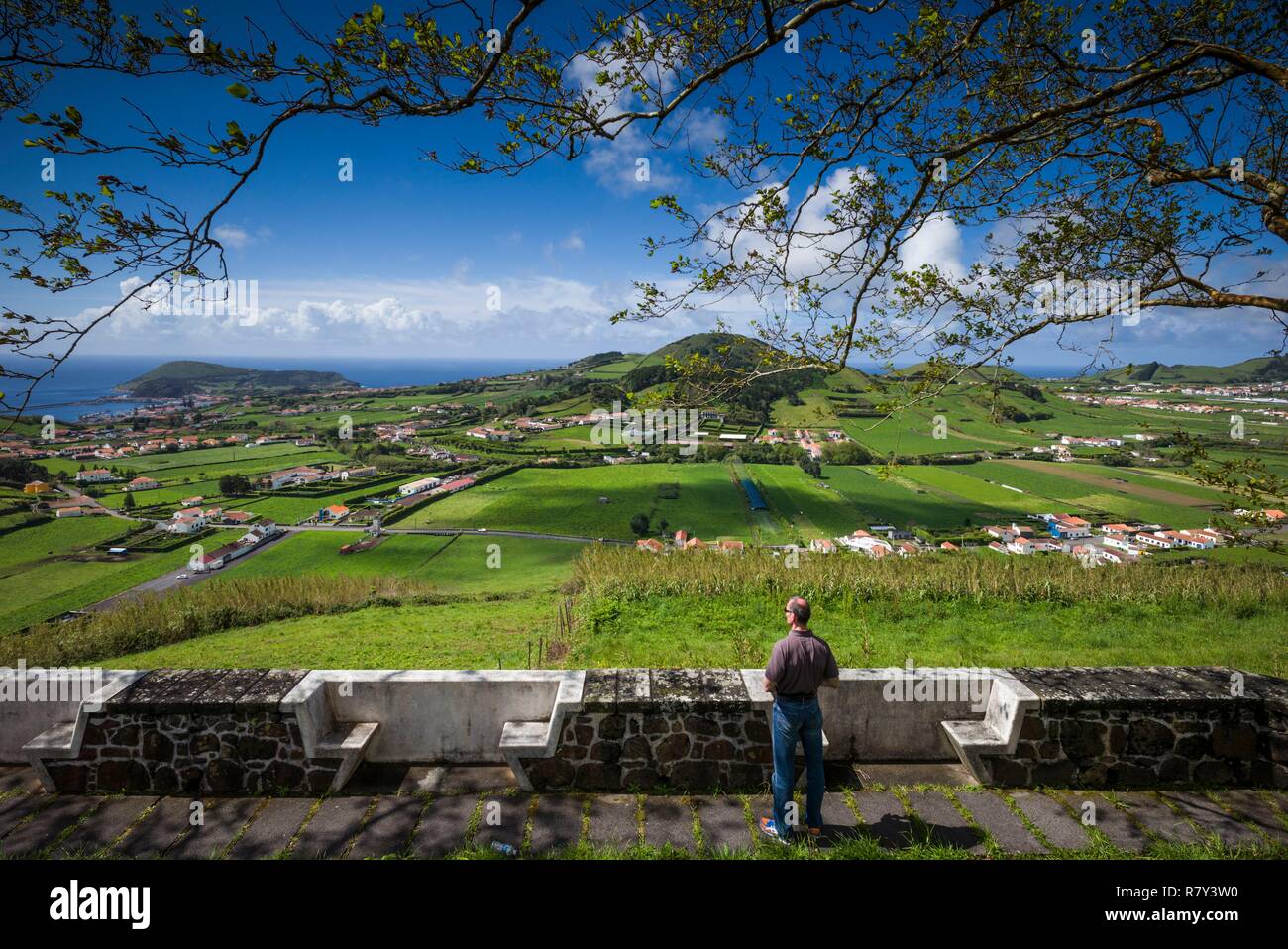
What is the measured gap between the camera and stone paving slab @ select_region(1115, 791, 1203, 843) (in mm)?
3268

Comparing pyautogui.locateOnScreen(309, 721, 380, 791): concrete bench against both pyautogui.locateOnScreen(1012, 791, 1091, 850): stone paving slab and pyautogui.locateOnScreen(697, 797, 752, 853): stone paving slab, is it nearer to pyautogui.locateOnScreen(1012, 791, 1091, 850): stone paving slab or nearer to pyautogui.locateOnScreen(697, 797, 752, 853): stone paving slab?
pyautogui.locateOnScreen(697, 797, 752, 853): stone paving slab

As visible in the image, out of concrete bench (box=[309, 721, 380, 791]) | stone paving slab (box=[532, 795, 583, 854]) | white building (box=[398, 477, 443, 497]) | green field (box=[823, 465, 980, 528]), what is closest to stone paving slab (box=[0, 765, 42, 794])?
concrete bench (box=[309, 721, 380, 791])

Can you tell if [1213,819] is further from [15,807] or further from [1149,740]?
[15,807]

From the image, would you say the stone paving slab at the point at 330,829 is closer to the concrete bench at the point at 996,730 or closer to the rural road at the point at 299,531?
the concrete bench at the point at 996,730

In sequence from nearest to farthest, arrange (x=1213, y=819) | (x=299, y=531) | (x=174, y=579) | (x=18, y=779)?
(x=1213, y=819), (x=18, y=779), (x=174, y=579), (x=299, y=531)

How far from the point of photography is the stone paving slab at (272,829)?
3.12 meters

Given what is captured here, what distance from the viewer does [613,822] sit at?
11.0ft

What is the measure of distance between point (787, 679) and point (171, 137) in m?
4.50

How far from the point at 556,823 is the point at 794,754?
1.54 meters

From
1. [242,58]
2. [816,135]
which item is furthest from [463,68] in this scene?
[816,135]

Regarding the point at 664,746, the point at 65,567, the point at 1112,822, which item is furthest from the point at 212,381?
the point at 1112,822

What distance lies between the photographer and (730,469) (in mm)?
45125

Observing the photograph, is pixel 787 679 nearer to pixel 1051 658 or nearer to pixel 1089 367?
pixel 1089 367

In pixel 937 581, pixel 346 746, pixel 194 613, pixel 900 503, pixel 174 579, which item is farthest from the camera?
pixel 900 503
